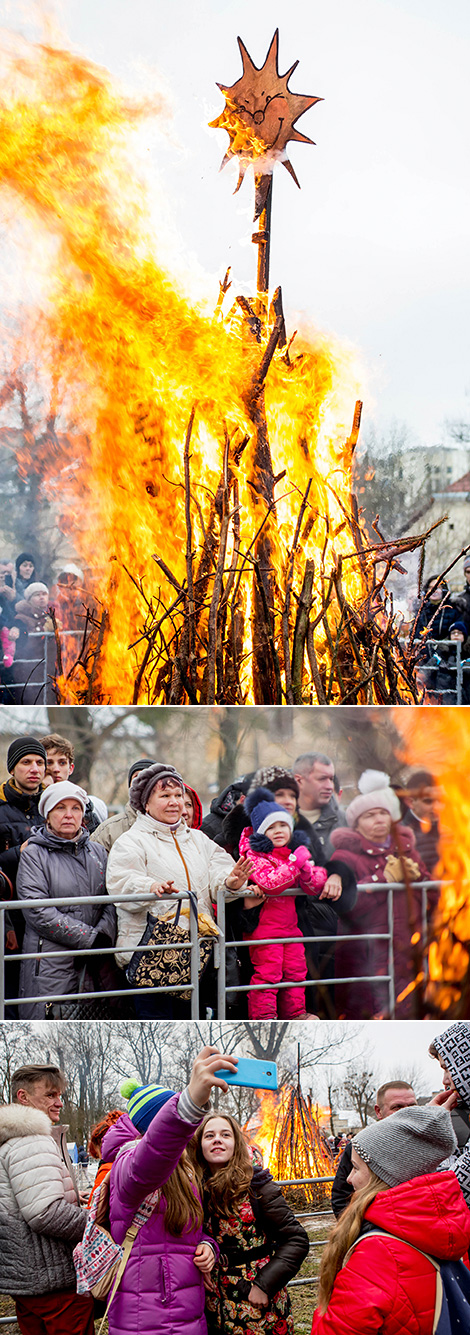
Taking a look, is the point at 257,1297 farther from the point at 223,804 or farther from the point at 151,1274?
the point at 223,804

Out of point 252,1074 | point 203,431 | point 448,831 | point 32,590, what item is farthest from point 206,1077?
point 32,590

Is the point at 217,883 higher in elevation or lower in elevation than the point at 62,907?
higher

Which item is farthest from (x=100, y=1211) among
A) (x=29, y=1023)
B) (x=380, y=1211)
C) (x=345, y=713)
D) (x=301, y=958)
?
(x=345, y=713)

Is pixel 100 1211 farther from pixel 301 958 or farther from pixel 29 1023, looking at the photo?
pixel 301 958

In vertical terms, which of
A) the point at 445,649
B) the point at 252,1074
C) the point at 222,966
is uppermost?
the point at 445,649

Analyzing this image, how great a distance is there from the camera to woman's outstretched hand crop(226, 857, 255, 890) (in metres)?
5.09

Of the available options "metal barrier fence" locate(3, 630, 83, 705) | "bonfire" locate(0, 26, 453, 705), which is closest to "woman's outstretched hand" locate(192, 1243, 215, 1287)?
"bonfire" locate(0, 26, 453, 705)

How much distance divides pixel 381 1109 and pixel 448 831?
1469 millimetres

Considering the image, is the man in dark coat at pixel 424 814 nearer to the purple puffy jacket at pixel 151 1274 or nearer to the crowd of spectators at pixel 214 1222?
the crowd of spectators at pixel 214 1222

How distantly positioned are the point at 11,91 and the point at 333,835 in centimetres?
587

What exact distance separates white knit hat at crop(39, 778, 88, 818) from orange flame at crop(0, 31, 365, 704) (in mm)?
2549

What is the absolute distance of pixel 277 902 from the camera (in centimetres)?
512

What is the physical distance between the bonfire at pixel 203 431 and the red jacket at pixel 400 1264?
4576 millimetres

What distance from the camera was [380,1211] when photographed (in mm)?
3037
